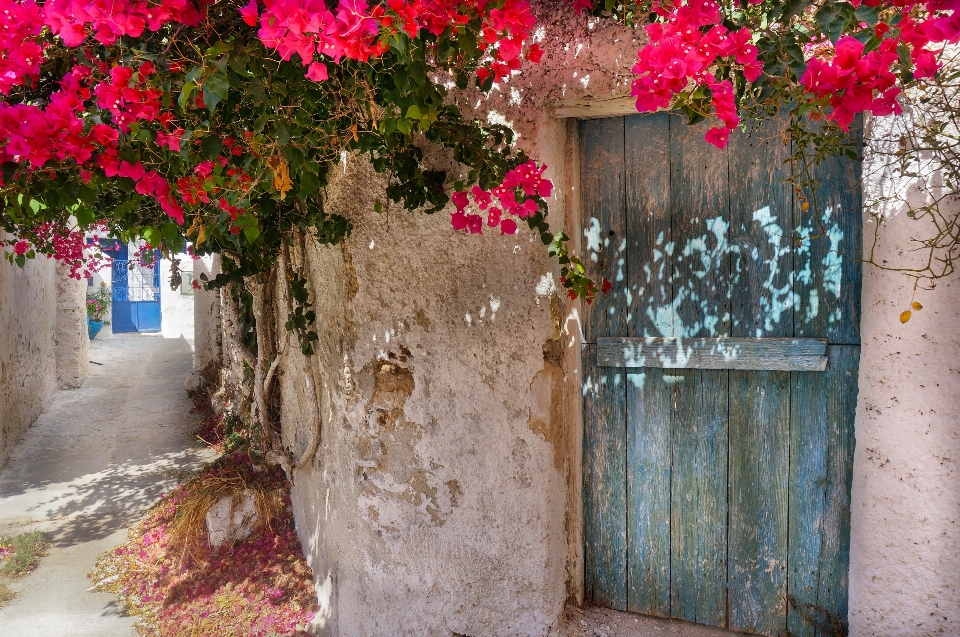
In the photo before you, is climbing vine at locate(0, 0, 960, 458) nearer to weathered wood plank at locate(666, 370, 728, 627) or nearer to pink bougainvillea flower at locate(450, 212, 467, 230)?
pink bougainvillea flower at locate(450, 212, 467, 230)

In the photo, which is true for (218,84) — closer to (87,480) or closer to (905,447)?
(905,447)

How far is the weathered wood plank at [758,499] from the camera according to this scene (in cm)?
226

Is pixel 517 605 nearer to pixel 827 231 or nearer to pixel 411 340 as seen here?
pixel 411 340

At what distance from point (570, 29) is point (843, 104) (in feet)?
3.91

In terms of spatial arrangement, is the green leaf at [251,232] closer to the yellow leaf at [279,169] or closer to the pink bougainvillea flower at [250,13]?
the yellow leaf at [279,169]

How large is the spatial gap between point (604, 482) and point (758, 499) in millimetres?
543

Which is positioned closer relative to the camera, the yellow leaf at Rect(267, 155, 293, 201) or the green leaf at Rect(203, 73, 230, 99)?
the green leaf at Rect(203, 73, 230, 99)

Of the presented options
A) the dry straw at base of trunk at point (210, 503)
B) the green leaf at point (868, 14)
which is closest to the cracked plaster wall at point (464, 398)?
the green leaf at point (868, 14)

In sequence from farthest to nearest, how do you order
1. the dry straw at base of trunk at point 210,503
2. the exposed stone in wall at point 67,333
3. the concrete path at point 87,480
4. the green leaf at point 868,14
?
the exposed stone in wall at point 67,333 < the dry straw at base of trunk at point 210,503 < the concrete path at point 87,480 < the green leaf at point 868,14

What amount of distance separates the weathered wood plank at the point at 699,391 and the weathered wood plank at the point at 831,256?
244mm

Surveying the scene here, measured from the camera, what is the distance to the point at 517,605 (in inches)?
97.8

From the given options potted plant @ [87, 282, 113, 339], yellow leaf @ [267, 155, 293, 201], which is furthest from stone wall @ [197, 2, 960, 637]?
potted plant @ [87, 282, 113, 339]

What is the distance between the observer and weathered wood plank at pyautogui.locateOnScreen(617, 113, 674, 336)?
93.4 inches

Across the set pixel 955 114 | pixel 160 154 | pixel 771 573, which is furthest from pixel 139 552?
Result: pixel 955 114
